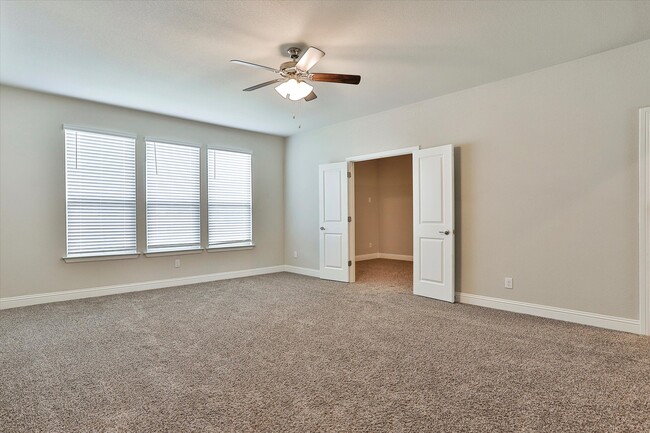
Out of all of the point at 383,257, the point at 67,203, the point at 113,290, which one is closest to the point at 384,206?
the point at 383,257

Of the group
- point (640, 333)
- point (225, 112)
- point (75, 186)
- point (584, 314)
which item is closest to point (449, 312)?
point (584, 314)

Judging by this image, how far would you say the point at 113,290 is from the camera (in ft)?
16.6

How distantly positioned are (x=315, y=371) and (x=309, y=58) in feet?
8.44

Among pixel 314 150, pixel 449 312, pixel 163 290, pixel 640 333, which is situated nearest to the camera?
pixel 640 333

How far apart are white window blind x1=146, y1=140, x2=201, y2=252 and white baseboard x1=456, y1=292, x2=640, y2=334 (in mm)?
4335

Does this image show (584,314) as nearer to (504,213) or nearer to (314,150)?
(504,213)

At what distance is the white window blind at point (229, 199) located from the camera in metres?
6.20

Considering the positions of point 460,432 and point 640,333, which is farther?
point 640,333

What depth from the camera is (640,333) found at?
128 inches

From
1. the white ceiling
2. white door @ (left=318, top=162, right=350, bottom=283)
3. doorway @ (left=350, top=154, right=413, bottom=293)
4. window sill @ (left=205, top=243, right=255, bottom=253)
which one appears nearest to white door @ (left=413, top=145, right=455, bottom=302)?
the white ceiling

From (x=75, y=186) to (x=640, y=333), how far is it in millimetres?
6694

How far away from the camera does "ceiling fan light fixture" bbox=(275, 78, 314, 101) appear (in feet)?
11.2

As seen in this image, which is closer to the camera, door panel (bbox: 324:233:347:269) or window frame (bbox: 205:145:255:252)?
door panel (bbox: 324:233:347:269)

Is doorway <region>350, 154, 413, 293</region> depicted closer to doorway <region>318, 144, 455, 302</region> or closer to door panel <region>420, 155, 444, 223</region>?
doorway <region>318, 144, 455, 302</region>
